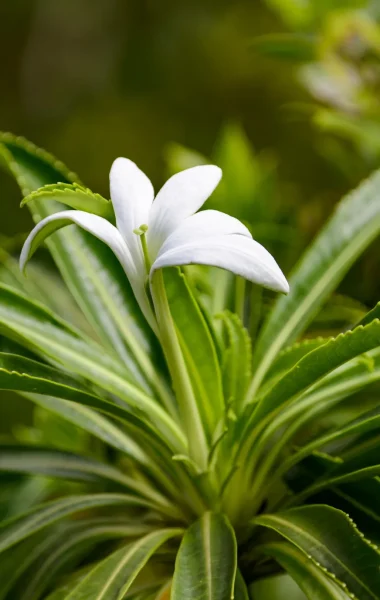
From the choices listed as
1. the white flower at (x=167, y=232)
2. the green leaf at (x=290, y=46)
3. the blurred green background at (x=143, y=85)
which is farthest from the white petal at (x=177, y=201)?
the blurred green background at (x=143, y=85)

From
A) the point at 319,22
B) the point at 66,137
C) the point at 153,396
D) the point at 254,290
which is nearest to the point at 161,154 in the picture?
the point at 66,137

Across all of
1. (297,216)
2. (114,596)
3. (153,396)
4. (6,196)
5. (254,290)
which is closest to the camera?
(114,596)

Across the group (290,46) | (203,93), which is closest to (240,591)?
(290,46)

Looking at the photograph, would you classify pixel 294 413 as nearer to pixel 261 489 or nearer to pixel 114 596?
pixel 261 489

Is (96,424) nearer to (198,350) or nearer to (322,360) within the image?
(198,350)

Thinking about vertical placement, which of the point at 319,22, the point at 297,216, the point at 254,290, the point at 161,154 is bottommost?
the point at 254,290
